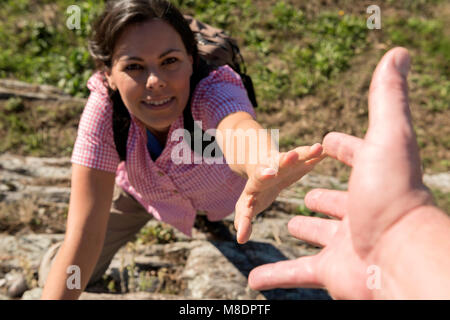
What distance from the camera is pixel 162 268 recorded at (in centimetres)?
322

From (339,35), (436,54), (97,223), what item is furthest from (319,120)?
(97,223)

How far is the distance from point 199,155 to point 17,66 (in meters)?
4.48

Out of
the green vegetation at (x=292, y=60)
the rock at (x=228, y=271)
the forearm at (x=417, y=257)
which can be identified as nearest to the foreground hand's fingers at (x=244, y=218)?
the forearm at (x=417, y=257)

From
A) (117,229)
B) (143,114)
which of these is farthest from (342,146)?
(117,229)

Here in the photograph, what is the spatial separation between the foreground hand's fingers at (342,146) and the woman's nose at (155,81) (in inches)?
38.8

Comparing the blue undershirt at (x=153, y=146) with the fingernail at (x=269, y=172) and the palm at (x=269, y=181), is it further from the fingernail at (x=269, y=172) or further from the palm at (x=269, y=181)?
the fingernail at (x=269, y=172)

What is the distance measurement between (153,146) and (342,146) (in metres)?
1.42

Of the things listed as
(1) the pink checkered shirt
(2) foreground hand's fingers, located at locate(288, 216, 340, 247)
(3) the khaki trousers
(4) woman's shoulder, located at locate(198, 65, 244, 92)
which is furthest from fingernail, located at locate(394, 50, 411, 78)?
(3) the khaki trousers

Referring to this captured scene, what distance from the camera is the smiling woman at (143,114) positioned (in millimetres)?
2100

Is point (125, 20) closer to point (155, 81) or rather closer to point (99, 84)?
point (155, 81)

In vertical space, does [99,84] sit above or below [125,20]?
below

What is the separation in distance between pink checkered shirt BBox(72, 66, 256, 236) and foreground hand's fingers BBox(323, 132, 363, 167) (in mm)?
678

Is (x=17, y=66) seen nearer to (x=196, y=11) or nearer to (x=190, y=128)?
(x=196, y=11)

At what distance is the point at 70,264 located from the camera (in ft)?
7.23
